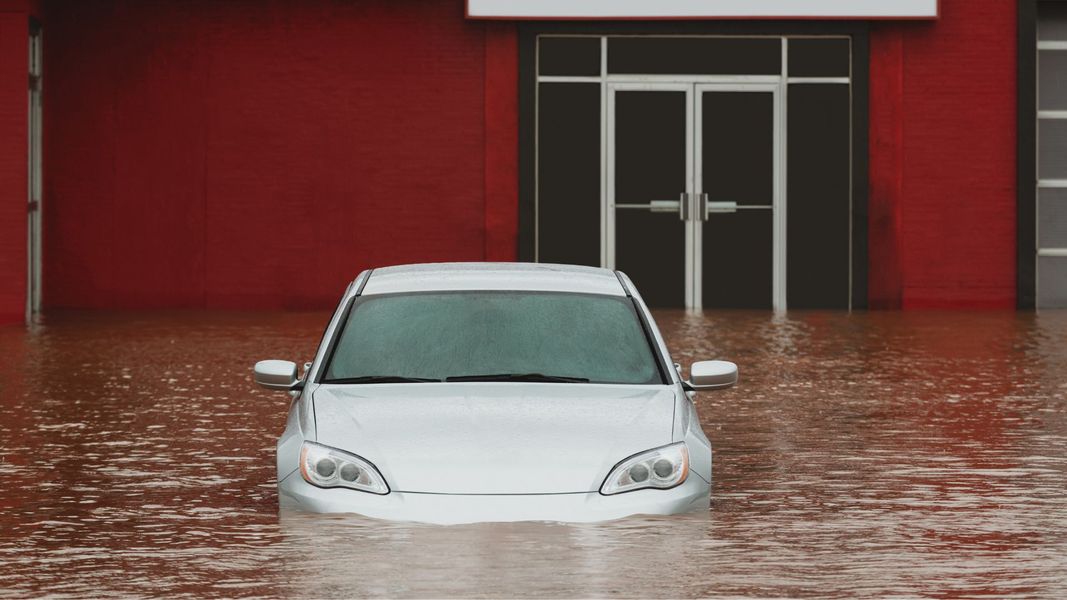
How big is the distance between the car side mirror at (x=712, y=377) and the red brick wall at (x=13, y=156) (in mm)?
15031

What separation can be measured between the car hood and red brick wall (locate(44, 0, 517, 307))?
1627cm

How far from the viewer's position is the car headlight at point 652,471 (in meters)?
7.45

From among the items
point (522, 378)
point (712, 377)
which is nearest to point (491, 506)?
point (522, 378)

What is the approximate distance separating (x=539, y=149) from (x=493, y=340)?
16.0m

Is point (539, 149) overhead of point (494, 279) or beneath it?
overhead

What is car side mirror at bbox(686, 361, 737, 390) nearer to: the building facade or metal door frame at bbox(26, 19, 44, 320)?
the building facade

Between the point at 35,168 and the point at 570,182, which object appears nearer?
the point at 35,168

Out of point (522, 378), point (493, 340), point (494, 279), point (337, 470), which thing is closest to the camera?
point (337, 470)

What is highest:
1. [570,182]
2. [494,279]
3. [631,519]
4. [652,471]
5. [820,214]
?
[570,182]

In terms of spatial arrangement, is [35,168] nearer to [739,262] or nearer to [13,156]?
[13,156]

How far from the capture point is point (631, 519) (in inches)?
291

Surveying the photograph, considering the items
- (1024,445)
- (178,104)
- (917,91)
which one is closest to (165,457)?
(1024,445)

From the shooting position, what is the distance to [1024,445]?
458 inches

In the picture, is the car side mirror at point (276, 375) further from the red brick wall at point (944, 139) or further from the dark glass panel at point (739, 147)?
the red brick wall at point (944, 139)
